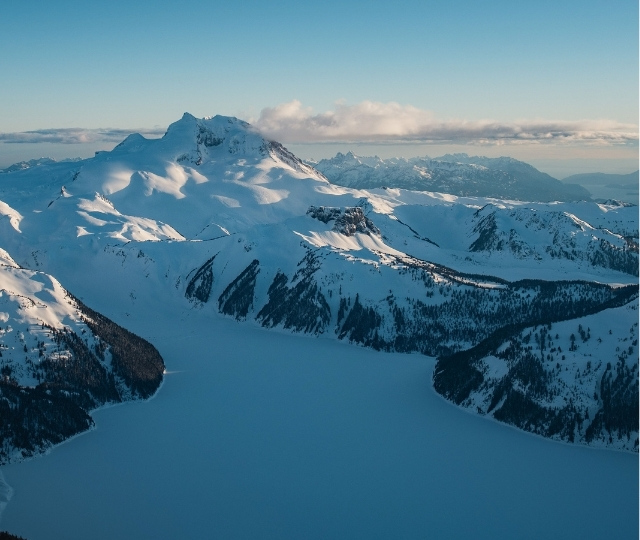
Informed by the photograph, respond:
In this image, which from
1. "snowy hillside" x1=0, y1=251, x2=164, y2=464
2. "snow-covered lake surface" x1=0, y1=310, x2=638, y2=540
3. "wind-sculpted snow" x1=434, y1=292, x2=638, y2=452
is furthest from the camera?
"wind-sculpted snow" x1=434, y1=292, x2=638, y2=452

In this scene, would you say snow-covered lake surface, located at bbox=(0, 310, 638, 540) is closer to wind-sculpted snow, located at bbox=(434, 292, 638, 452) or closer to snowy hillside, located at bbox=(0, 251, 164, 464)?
wind-sculpted snow, located at bbox=(434, 292, 638, 452)

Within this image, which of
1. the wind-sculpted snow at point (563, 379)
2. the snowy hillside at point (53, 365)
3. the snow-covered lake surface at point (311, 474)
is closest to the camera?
the snow-covered lake surface at point (311, 474)

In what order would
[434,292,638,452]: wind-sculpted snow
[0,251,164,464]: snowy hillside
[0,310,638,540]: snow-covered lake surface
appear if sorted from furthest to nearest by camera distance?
Answer: [434,292,638,452]: wind-sculpted snow < [0,251,164,464]: snowy hillside < [0,310,638,540]: snow-covered lake surface

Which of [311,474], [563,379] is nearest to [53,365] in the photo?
[311,474]

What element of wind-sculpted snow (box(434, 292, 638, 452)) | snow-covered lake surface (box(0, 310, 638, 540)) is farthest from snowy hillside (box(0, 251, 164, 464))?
wind-sculpted snow (box(434, 292, 638, 452))

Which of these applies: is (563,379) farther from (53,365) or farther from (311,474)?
(53,365)

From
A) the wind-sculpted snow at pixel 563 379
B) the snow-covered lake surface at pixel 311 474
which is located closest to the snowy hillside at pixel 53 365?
the snow-covered lake surface at pixel 311 474

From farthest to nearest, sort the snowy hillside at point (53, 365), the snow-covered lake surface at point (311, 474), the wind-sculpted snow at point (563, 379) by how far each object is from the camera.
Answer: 1. the wind-sculpted snow at point (563, 379)
2. the snowy hillside at point (53, 365)
3. the snow-covered lake surface at point (311, 474)

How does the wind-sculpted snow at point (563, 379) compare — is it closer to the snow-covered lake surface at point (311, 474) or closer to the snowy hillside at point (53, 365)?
the snow-covered lake surface at point (311, 474)

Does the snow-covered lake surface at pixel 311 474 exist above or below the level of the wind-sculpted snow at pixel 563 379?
below

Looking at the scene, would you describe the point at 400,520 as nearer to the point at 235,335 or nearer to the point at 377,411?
the point at 377,411
